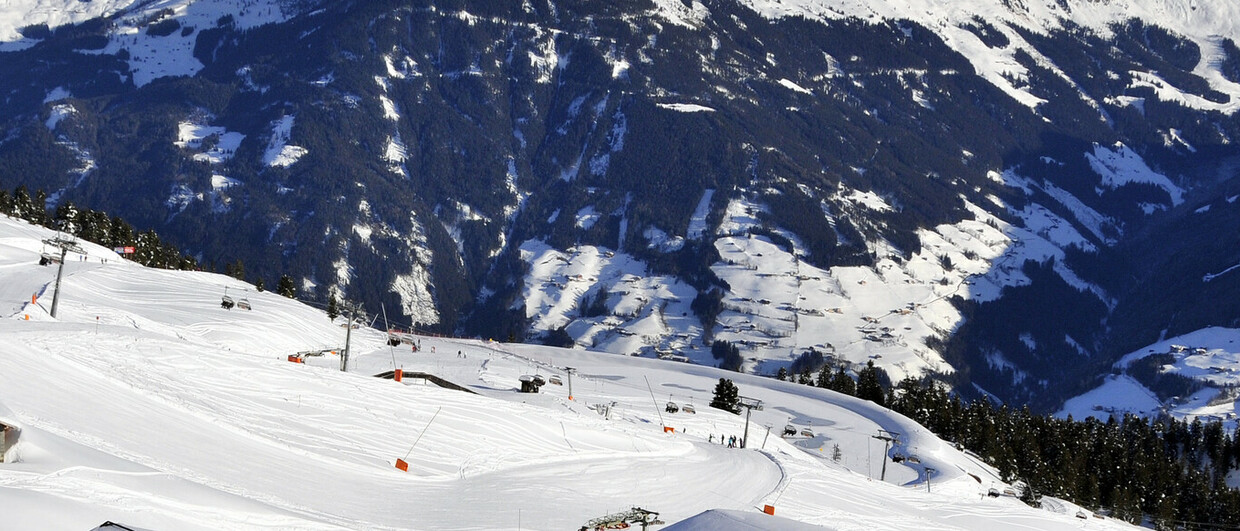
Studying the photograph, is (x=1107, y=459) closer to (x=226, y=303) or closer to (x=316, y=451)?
(x=226, y=303)

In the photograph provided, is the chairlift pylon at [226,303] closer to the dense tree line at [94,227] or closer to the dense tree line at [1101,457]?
the dense tree line at [94,227]

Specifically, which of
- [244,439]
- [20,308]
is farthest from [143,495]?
[20,308]

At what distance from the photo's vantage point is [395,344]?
12262cm

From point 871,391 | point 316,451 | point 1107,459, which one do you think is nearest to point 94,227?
point 871,391

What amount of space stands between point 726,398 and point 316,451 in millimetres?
77771

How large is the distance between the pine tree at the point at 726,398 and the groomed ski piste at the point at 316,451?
22.8 m

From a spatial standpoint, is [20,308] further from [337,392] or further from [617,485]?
[617,485]

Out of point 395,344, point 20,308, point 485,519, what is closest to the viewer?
point 485,519

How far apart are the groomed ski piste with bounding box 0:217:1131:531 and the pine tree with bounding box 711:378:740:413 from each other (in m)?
22.8

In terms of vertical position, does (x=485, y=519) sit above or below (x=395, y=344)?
below

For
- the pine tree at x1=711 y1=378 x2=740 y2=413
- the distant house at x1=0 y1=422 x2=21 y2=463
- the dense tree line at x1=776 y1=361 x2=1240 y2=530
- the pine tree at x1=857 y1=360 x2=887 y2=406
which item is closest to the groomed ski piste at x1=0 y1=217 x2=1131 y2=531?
the distant house at x1=0 y1=422 x2=21 y2=463

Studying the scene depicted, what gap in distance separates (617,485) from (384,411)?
36.0ft

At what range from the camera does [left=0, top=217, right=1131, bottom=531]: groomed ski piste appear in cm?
3553

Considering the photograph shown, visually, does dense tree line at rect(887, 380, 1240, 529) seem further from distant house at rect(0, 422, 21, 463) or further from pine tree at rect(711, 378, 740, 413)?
distant house at rect(0, 422, 21, 463)
